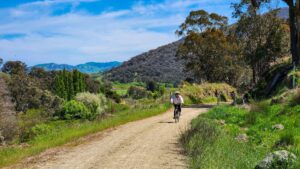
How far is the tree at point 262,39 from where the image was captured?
52.8 metres

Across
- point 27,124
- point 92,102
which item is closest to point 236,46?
point 92,102

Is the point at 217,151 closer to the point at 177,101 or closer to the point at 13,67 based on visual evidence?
the point at 177,101

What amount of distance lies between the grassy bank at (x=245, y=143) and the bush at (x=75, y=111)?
3049 cm

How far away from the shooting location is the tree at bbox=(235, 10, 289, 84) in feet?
173

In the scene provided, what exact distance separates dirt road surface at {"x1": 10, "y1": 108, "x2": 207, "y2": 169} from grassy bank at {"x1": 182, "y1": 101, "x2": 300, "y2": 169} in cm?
78

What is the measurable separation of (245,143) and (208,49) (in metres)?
49.3

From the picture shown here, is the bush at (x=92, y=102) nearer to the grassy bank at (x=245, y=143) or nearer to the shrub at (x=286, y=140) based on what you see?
the grassy bank at (x=245, y=143)

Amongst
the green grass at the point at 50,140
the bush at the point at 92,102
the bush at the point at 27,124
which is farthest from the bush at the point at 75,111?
the green grass at the point at 50,140

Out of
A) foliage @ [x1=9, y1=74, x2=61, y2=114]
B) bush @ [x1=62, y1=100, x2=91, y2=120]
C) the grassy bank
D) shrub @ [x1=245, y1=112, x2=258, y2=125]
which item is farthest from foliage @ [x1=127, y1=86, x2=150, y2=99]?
the grassy bank

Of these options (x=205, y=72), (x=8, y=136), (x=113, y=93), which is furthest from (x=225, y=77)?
(x=8, y=136)

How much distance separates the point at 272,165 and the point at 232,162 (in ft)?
5.64

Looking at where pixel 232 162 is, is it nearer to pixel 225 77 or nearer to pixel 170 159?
pixel 170 159

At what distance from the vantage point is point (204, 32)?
64438mm

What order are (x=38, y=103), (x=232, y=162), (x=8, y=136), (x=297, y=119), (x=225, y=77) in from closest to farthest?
(x=232, y=162) < (x=297, y=119) < (x=8, y=136) < (x=225, y=77) < (x=38, y=103)
